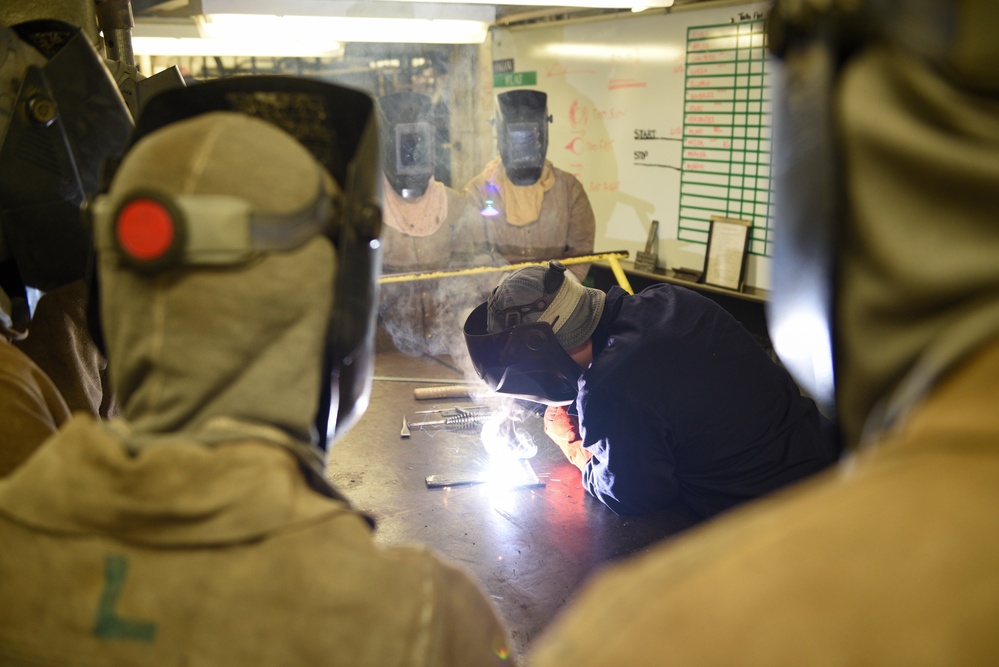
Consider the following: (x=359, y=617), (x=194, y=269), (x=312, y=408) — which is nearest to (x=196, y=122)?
(x=194, y=269)

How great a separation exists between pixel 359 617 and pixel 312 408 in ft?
0.87

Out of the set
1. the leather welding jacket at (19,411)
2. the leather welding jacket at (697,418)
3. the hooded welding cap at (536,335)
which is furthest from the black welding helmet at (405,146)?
the leather welding jacket at (19,411)

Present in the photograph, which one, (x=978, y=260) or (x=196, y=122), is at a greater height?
(x=196, y=122)

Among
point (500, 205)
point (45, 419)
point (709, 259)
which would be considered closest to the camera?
point (45, 419)

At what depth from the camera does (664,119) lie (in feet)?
17.2

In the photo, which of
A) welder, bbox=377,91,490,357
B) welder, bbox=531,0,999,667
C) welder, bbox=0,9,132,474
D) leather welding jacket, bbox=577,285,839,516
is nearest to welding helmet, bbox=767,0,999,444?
welder, bbox=531,0,999,667

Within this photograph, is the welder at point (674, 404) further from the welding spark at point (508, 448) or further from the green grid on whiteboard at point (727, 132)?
the green grid on whiteboard at point (727, 132)

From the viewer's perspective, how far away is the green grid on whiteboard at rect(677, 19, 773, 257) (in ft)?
14.9

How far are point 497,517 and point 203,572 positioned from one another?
1.72m

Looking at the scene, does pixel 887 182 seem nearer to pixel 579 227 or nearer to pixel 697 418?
pixel 697 418

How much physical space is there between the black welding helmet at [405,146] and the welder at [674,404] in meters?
2.52

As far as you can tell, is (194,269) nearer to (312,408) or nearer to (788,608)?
(312,408)

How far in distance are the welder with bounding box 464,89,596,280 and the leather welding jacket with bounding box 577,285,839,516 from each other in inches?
104

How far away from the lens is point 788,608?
519mm
